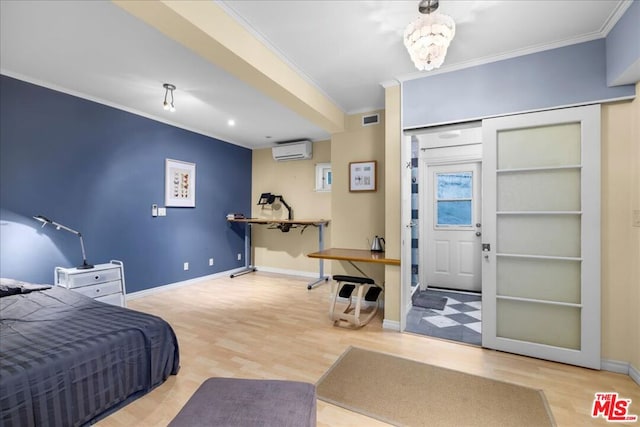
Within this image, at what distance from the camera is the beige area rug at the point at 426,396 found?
1.71 metres

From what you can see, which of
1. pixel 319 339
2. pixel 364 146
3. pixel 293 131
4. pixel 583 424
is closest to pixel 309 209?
pixel 293 131

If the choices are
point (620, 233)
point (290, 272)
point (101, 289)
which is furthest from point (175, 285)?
point (620, 233)

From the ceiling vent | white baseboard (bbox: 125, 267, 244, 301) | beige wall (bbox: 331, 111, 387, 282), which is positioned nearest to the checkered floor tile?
beige wall (bbox: 331, 111, 387, 282)

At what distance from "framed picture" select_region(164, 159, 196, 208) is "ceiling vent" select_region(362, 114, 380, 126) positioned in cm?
305

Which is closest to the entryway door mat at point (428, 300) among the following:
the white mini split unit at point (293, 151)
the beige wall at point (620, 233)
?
the beige wall at point (620, 233)

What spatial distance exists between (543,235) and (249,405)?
262cm

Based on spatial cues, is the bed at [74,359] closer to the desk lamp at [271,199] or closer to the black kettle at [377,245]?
the black kettle at [377,245]

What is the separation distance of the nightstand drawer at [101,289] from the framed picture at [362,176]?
3159mm

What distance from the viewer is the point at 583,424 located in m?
1.67

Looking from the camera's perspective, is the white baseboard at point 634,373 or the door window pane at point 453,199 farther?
the door window pane at point 453,199

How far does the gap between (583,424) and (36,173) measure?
5.21 meters

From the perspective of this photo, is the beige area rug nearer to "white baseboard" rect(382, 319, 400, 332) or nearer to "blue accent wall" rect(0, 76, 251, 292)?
"white baseboard" rect(382, 319, 400, 332)

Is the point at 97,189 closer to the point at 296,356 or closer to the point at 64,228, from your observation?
the point at 64,228

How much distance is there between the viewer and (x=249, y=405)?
118 centimetres
